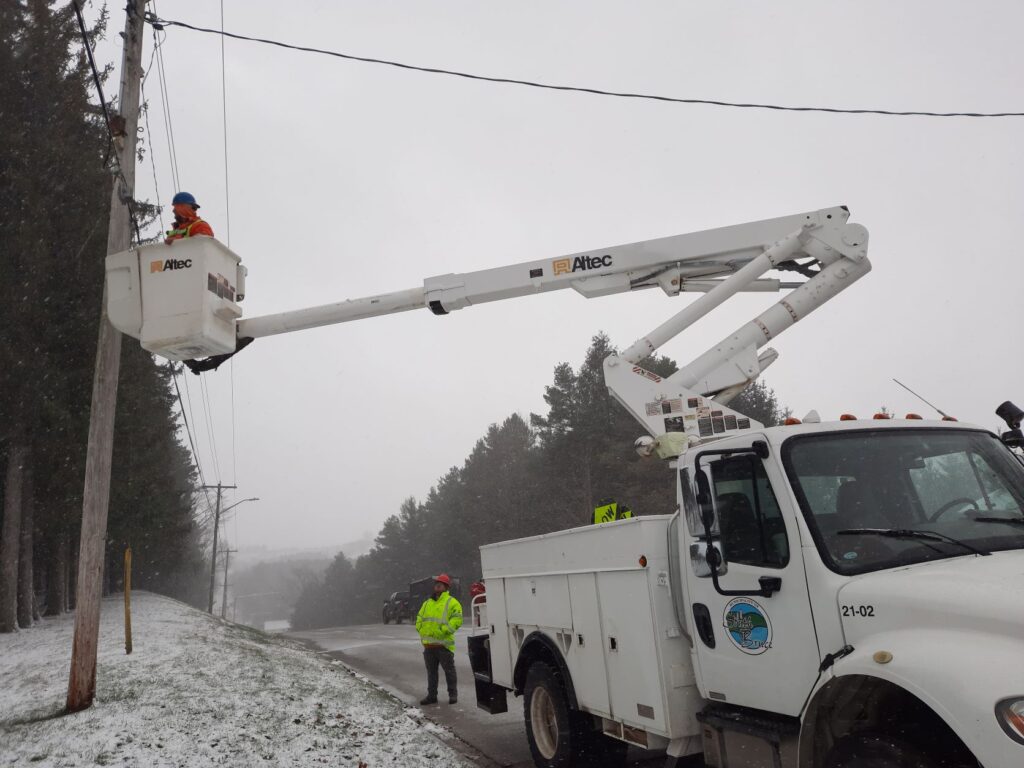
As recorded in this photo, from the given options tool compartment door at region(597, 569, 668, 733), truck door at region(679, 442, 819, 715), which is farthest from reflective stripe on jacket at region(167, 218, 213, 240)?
truck door at region(679, 442, 819, 715)

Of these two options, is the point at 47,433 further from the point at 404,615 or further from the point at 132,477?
the point at 404,615

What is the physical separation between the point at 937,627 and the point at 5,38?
69.5 feet

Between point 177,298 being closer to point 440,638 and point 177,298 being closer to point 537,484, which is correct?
point 440,638

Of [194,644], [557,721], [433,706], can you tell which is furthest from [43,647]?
[557,721]

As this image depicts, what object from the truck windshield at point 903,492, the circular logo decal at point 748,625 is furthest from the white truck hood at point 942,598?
Answer: the circular logo decal at point 748,625

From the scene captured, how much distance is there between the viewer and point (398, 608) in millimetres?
38375

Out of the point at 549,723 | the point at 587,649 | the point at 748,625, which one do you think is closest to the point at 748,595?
the point at 748,625

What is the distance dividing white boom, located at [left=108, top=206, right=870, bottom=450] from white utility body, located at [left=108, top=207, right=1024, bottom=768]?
0.02 m

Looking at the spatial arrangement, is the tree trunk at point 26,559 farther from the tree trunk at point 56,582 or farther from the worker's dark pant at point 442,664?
the worker's dark pant at point 442,664

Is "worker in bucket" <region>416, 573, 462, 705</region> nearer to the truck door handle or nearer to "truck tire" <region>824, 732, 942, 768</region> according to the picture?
the truck door handle

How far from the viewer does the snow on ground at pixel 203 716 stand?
6.71 metres

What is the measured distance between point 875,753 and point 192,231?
6.18 metres

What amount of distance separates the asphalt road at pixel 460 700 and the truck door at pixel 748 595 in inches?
116

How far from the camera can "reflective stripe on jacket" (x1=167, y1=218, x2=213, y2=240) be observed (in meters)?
6.48
